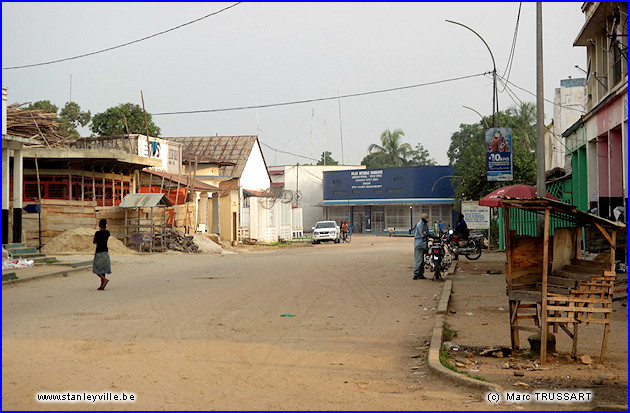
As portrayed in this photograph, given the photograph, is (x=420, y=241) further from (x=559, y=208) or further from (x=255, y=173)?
(x=255, y=173)

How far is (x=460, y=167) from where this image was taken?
6216cm

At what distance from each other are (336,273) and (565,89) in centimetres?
2308

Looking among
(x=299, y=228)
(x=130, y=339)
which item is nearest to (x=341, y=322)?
(x=130, y=339)

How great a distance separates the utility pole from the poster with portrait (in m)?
7.63

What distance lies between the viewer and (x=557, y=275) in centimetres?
946

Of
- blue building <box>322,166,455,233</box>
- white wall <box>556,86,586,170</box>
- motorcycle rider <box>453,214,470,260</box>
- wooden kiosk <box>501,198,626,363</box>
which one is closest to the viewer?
wooden kiosk <box>501,198,626,363</box>

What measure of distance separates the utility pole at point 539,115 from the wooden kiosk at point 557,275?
775cm

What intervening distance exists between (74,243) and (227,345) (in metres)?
22.4

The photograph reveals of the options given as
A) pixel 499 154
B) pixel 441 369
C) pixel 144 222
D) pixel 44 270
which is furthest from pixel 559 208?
pixel 144 222

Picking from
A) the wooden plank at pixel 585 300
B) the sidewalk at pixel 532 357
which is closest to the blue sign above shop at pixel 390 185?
the sidewalk at pixel 532 357

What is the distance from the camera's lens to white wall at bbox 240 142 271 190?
199 feet

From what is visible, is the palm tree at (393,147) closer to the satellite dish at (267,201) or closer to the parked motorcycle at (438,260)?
the satellite dish at (267,201)

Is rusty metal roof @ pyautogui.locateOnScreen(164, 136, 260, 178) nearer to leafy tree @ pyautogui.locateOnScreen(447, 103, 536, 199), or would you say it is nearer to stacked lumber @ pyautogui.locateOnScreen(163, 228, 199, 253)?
leafy tree @ pyautogui.locateOnScreen(447, 103, 536, 199)

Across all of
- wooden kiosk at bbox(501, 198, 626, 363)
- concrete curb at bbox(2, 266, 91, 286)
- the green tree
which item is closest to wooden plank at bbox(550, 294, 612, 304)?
wooden kiosk at bbox(501, 198, 626, 363)
